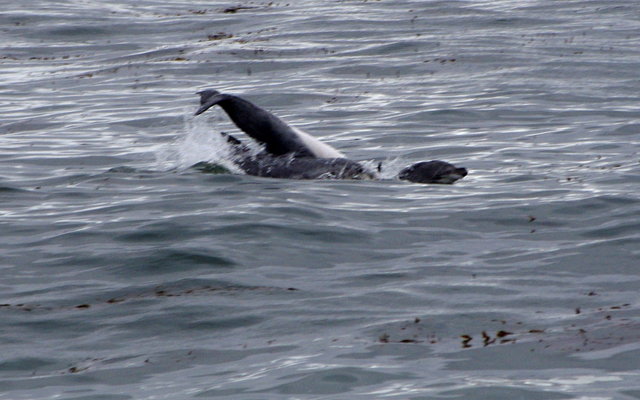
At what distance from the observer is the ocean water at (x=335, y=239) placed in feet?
21.3

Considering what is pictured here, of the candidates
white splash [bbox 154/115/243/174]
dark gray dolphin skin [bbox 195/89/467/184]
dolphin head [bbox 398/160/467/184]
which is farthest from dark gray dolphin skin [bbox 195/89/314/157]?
dolphin head [bbox 398/160/467/184]

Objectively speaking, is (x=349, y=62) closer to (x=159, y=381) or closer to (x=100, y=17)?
(x=100, y=17)

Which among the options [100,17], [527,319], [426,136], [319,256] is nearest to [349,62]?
[426,136]

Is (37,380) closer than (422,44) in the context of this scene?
Yes

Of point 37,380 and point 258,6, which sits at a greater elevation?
point 258,6

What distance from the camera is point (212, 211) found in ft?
32.5

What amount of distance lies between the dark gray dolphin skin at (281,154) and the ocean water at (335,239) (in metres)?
0.19

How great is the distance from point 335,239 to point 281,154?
2.56 meters

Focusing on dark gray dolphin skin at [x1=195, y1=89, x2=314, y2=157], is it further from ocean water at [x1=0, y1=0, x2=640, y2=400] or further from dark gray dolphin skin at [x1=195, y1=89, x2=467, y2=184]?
ocean water at [x1=0, y1=0, x2=640, y2=400]

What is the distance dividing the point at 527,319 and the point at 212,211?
3434 mm

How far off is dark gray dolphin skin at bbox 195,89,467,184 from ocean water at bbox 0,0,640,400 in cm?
19

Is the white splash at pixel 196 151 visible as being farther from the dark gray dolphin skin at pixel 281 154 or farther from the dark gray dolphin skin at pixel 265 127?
the dark gray dolphin skin at pixel 265 127

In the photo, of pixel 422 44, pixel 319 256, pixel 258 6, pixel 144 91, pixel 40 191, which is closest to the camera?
pixel 319 256

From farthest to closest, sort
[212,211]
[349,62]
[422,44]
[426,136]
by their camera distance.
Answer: [422,44], [349,62], [426,136], [212,211]
